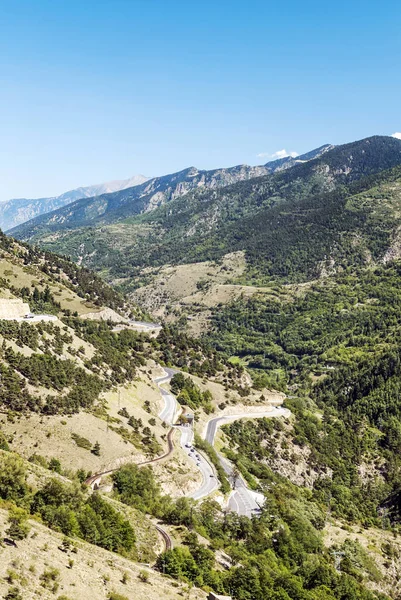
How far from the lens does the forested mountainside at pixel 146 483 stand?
43312 mm

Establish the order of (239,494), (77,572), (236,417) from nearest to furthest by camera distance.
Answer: (77,572)
(239,494)
(236,417)

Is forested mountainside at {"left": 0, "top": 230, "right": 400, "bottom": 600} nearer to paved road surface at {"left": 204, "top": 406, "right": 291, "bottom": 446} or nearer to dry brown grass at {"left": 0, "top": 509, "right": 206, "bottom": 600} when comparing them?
dry brown grass at {"left": 0, "top": 509, "right": 206, "bottom": 600}

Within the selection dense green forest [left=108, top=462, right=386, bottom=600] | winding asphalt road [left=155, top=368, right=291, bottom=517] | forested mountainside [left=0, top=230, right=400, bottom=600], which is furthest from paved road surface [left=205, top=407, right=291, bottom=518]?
dense green forest [left=108, top=462, right=386, bottom=600]

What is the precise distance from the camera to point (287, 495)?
92.6m

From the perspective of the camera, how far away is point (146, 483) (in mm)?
Result: 65875

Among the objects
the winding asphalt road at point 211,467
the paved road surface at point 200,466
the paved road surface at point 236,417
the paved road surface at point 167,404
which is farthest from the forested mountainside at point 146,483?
the paved road surface at point 167,404

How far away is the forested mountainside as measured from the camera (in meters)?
43.3

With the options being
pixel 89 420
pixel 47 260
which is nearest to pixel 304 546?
pixel 89 420

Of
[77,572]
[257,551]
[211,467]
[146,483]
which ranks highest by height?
[77,572]

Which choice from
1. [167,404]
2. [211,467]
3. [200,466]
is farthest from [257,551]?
[167,404]

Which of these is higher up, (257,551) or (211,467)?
(211,467)

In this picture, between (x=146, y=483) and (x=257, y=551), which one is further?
(x=146, y=483)

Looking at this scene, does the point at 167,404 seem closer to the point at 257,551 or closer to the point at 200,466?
the point at 200,466

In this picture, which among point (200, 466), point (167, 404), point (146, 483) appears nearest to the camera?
point (146, 483)
